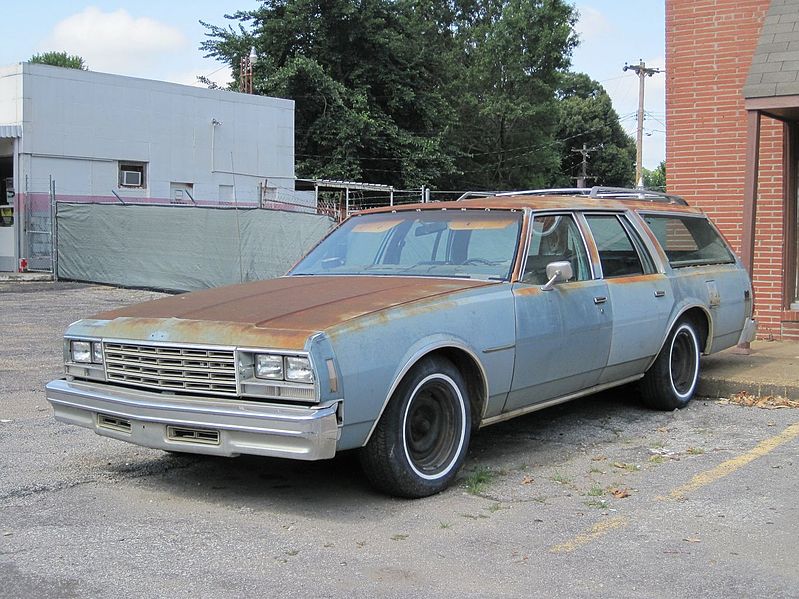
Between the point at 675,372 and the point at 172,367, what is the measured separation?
425cm

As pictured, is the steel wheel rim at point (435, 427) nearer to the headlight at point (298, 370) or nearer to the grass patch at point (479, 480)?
the grass patch at point (479, 480)

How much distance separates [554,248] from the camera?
620 cm

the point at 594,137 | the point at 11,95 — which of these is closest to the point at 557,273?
the point at 11,95

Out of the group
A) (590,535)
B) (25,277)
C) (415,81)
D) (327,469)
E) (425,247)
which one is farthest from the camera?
(415,81)

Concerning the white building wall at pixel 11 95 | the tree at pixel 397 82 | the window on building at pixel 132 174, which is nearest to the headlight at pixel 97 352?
the white building wall at pixel 11 95

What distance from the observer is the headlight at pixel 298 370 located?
14.6 feet

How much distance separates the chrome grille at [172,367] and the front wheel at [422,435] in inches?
32.0

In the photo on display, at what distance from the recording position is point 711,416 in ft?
23.7

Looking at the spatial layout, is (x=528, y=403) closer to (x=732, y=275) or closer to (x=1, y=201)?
(x=732, y=275)

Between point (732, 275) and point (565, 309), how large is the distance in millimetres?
2765

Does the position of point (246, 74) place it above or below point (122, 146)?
above

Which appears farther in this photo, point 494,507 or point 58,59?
point 58,59

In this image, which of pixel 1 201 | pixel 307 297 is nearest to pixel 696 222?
pixel 307 297

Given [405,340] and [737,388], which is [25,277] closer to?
[737,388]
